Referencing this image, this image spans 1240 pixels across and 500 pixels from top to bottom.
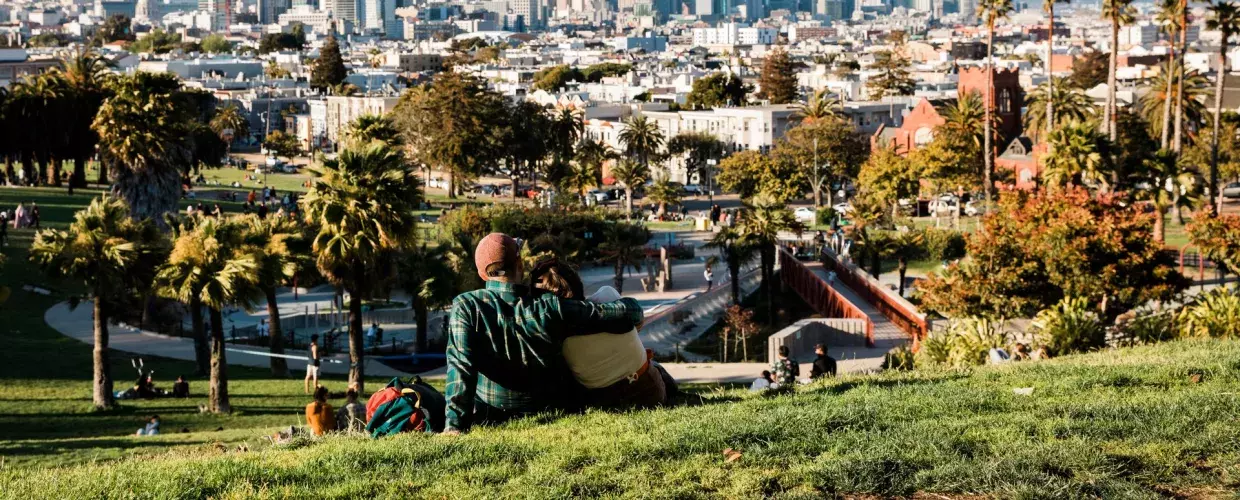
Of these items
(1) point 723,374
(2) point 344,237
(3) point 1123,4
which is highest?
(3) point 1123,4

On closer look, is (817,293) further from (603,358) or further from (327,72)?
(327,72)

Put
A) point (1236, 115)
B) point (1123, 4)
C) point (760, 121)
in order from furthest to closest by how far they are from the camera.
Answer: point (760, 121)
point (1236, 115)
point (1123, 4)

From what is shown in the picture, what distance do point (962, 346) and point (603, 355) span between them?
422 inches

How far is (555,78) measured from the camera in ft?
507

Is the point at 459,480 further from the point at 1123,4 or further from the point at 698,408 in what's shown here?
the point at 1123,4

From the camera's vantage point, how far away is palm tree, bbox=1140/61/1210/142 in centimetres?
5394

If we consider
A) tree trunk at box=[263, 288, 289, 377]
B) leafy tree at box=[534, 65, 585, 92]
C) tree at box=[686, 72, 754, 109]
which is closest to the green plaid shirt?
tree trunk at box=[263, 288, 289, 377]

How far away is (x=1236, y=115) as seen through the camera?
64.2m

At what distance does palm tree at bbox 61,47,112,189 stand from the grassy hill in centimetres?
4787

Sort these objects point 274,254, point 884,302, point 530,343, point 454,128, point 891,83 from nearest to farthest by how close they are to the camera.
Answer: point 530,343 → point 274,254 → point 884,302 → point 454,128 → point 891,83

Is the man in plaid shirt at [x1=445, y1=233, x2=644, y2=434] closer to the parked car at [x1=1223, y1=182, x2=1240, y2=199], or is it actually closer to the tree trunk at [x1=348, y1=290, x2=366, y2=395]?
the tree trunk at [x1=348, y1=290, x2=366, y2=395]

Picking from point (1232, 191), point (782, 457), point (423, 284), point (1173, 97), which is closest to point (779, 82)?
point (1232, 191)

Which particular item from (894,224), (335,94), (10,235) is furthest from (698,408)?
(335,94)

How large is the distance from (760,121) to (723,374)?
208 feet
